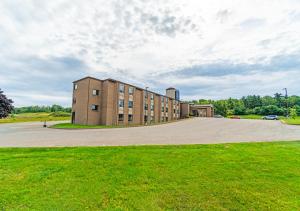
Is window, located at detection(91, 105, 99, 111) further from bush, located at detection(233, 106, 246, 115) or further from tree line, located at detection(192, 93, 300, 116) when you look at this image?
bush, located at detection(233, 106, 246, 115)

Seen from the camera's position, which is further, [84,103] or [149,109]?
[149,109]

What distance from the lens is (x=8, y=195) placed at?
438 centimetres

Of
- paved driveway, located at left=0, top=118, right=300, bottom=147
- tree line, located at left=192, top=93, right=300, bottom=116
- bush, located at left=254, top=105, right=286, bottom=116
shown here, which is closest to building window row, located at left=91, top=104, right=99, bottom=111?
paved driveway, located at left=0, top=118, right=300, bottom=147

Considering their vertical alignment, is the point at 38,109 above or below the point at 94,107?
above

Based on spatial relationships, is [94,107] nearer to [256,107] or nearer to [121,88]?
[121,88]

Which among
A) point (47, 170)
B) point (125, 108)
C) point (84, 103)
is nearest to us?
point (47, 170)

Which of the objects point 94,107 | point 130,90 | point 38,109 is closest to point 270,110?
point 130,90

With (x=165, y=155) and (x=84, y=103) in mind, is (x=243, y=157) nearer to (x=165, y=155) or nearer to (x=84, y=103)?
(x=165, y=155)

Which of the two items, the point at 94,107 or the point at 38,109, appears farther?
the point at 38,109

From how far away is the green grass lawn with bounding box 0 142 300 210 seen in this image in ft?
13.4

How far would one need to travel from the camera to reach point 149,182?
5.28m

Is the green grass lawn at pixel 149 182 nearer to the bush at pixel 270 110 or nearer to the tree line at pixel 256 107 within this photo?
the bush at pixel 270 110

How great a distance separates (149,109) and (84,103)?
17.2 meters

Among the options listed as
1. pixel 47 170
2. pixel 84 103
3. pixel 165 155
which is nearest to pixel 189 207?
pixel 165 155
